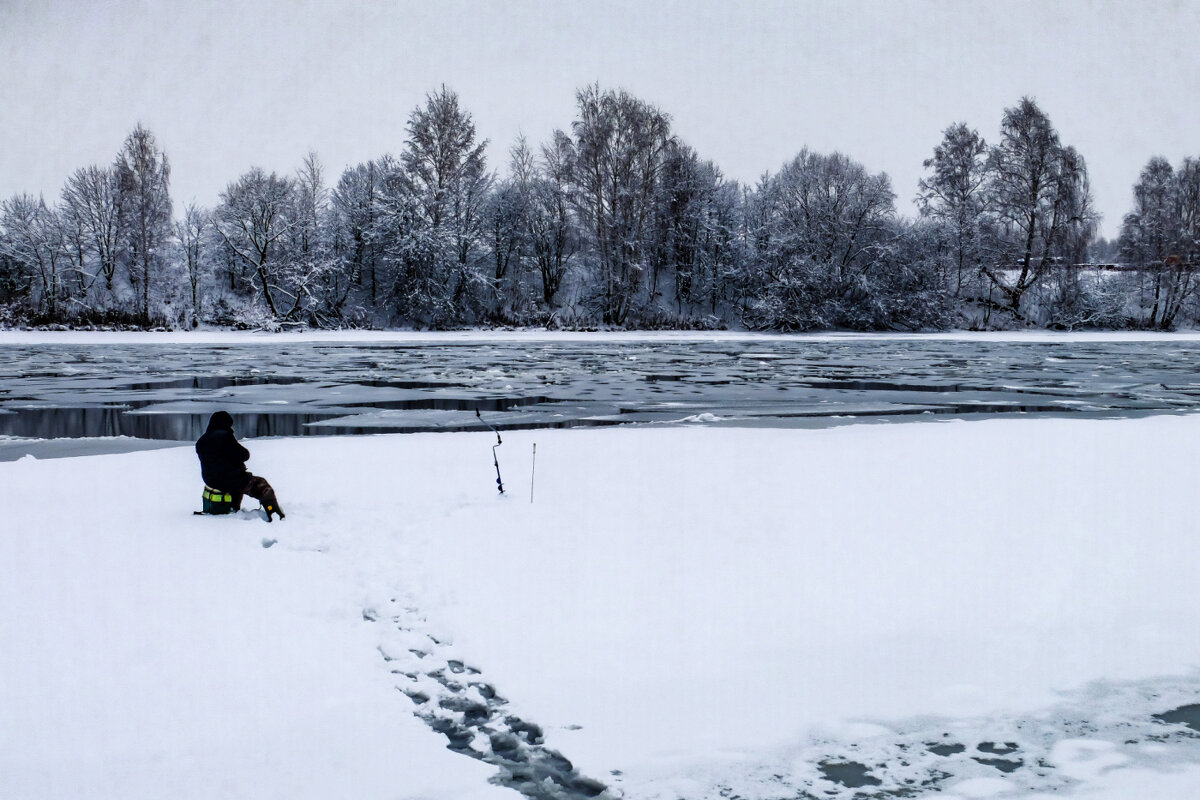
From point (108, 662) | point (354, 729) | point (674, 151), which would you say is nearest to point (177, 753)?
point (354, 729)

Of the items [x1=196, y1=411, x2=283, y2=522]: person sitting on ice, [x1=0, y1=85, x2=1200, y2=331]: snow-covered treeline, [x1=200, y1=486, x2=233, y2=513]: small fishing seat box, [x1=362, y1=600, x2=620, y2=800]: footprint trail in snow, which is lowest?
[x1=362, y1=600, x2=620, y2=800]: footprint trail in snow

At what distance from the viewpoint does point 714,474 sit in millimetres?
7055

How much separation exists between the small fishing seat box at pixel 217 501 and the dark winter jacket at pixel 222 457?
1.4 inches

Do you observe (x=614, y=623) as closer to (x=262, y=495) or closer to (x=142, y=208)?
(x=262, y=495)

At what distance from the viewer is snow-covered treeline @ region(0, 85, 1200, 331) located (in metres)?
39.8

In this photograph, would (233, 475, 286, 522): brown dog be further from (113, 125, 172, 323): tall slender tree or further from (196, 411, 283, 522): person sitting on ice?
(113, 125, 172, 323): tall slender tree

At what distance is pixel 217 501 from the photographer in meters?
5.72

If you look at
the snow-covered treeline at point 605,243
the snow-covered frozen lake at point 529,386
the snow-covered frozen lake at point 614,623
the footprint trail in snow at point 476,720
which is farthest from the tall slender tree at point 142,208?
the footprint trail in snow at point 476,720

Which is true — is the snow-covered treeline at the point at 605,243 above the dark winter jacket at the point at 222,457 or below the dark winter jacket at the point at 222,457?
above

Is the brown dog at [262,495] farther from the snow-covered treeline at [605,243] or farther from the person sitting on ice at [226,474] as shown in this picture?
the snow-covered treeline at [605,243]

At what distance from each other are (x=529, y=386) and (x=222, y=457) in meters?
9.88

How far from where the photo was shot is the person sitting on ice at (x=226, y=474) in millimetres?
5617

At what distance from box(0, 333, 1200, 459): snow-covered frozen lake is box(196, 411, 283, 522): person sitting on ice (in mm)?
3900

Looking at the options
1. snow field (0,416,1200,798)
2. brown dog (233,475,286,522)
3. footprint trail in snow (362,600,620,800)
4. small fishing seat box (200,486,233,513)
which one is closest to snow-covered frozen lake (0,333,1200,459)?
small fishing seat box (200,486,233,513)
